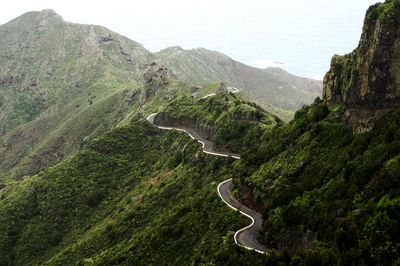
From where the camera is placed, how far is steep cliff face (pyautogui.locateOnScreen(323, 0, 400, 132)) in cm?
5316

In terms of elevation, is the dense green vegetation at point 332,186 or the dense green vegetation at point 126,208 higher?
the dense green vegetation at point 332,186

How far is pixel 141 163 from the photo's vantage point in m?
105

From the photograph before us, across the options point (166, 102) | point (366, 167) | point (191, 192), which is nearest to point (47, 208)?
point (191, 192)

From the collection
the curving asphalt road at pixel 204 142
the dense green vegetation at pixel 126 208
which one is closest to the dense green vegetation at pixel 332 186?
the dense green vegetation at pixel 126 208

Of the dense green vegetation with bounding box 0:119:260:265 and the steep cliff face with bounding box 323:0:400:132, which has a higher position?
the steep cliff face with bounding box 323:0:400:132

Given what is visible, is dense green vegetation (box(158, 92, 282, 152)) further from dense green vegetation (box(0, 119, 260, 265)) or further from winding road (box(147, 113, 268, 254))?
winding road (box(147, 113, 268, 254))

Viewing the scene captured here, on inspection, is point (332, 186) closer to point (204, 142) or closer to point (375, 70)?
point (375, 70)

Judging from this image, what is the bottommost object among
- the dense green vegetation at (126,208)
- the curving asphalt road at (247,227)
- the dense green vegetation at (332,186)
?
the dense green vegetation at (126,208)

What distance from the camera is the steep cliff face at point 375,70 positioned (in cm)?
5316

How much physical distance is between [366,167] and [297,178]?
1207 centimetres

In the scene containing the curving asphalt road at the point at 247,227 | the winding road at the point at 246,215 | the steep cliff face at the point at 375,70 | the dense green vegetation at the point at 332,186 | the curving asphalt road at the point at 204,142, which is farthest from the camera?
the curving asphalt road at the point at 204,142

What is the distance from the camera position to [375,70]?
5431cm

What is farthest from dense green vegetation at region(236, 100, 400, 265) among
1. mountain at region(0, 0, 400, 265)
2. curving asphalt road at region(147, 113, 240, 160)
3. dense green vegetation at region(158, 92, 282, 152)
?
dense green vegetation at region(158, 92, 282, 152)

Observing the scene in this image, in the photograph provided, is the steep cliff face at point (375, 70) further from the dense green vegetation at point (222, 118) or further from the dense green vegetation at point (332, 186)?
the dense green vegetation at point (222, 118)
